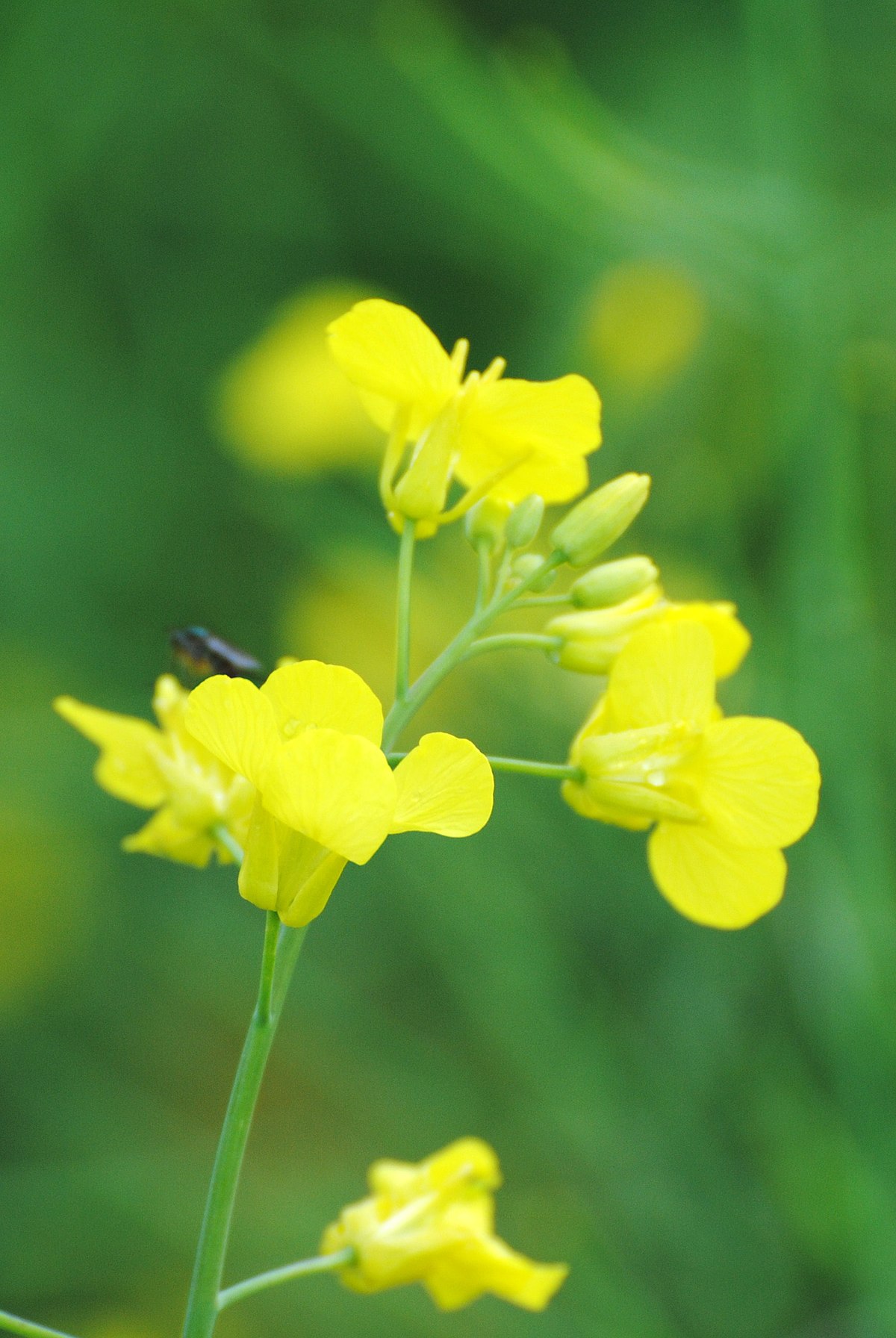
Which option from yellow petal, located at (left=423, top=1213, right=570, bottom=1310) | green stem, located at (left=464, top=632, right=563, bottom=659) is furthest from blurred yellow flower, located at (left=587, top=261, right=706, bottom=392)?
yellow petal, located at (left=423, top=1213, right=570, bottom=1310)

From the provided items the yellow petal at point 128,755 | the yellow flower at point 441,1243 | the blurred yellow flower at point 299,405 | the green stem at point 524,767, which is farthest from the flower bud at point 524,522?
the blurred yellow flower at point 299,405

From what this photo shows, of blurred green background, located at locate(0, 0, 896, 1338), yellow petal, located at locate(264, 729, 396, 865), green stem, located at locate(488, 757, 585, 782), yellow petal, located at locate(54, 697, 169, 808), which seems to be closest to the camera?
yellow petal, located at locate(264, 729, 396, 865)

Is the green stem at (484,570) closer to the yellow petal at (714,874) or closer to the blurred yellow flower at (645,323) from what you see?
the yellow petal at (714,874)

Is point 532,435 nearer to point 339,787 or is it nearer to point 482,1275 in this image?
point 339,787

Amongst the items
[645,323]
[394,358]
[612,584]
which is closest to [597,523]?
[612,584]

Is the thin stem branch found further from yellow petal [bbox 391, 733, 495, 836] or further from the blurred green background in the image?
the blurred green background

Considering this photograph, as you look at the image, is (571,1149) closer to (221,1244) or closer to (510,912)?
(510,912)
